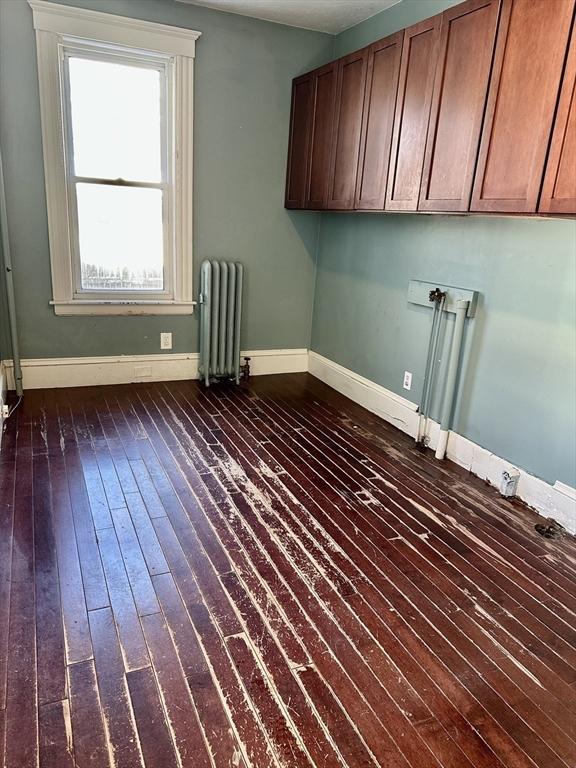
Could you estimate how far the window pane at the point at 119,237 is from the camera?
3.60 m

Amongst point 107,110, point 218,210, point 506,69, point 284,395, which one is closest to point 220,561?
point 284,395

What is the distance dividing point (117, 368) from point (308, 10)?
276 cm

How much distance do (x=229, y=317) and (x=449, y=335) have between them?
1707 millimetres

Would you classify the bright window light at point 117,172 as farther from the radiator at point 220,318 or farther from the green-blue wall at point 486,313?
the green-blue wall at point 486,313

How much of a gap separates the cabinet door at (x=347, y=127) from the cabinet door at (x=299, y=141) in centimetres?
39

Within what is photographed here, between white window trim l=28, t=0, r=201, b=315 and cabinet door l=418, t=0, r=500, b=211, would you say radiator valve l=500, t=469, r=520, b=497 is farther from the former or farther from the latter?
white window trim l=28, t=0, r=201, b=315

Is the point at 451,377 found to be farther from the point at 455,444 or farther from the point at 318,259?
the point at 318,259

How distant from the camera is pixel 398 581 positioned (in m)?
1.98

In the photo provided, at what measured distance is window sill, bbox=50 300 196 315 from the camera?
363cm

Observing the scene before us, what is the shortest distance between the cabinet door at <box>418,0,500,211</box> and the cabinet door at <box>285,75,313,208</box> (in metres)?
1.37

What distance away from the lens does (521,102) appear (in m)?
2.09

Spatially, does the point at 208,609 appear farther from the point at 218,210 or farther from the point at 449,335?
the point at 218,210

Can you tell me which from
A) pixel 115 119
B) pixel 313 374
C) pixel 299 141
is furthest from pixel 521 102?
pixel 313 374

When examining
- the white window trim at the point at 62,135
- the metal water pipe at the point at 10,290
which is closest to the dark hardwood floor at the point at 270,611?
the metal water pipe at the point at 10,290
